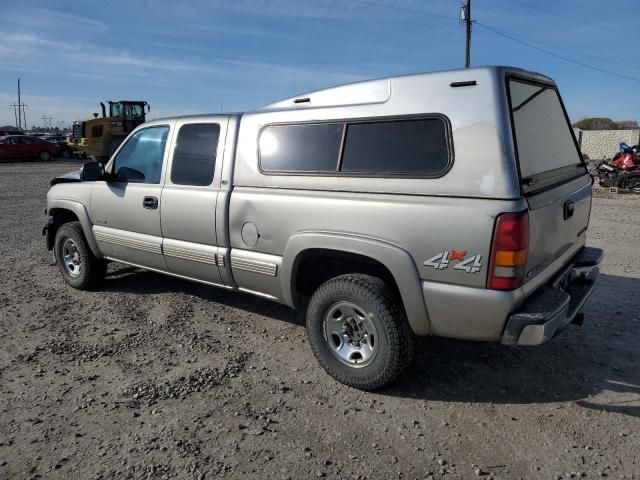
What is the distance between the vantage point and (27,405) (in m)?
3.31

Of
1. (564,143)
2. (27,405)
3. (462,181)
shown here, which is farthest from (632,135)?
(27,405)

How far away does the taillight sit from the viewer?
8.98 ft

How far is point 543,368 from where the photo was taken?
375cm

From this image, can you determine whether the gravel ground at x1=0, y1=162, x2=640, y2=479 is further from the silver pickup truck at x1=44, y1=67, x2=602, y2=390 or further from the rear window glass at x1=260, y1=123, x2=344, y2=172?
the rear window glass at x1=260, y1=123, x2=344, y2=172

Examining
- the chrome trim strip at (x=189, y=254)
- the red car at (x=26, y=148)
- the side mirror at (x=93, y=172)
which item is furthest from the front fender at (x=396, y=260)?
the red car at (x=26, y=148)

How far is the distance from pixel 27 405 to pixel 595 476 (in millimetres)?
3464

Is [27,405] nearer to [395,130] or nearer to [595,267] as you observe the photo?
[395,130]

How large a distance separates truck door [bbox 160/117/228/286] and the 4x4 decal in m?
1.90

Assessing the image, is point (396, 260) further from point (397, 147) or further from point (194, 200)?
point (194, 200)

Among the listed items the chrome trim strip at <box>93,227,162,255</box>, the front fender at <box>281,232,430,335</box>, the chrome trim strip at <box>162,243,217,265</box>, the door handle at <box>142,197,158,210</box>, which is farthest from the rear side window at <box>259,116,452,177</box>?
the chrome trim strip at <box>93,227,162,255</box>

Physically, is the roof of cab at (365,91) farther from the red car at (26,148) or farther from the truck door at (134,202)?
the red car at (26,148)

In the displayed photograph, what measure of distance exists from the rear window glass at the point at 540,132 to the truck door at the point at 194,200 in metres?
2.32

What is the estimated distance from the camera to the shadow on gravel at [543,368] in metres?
3.40

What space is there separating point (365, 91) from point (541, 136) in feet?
4.20
